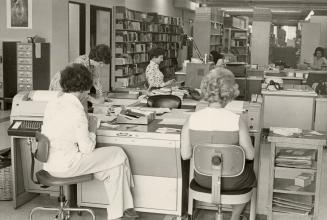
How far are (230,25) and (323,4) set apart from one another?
3447 millimetres

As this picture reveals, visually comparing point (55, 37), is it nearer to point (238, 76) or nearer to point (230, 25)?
point (238, 76)

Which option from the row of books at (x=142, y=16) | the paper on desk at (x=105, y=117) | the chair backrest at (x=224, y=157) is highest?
the row of books at (x=142, y=16)

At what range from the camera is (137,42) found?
1436 cm

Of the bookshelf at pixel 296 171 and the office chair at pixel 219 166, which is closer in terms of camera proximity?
the office chair at pixel 219 166

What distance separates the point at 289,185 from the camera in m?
4.09

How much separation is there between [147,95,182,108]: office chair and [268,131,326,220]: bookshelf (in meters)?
1.54

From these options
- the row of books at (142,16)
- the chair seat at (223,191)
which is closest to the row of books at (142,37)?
the row of books at (142,16)

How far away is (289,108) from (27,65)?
16.9 feet

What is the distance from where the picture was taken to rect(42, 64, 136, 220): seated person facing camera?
3576mm

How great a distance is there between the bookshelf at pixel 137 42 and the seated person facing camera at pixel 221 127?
6.84 metres

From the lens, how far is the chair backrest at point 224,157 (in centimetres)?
323

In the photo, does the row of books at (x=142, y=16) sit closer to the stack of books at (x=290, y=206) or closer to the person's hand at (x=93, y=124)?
the person's hand at (x=93, y=124)

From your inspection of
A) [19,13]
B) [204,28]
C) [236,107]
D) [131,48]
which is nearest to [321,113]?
[236,107]

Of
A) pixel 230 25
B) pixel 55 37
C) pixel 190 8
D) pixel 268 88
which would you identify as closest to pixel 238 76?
pixel 268 88
